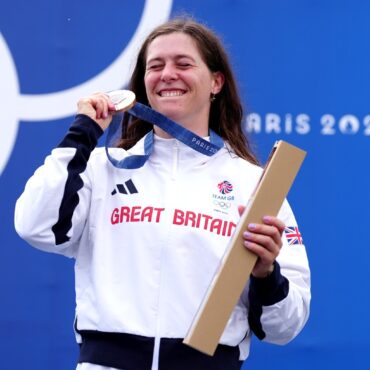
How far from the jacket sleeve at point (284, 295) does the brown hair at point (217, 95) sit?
23 cm

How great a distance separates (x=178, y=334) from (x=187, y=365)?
7cm

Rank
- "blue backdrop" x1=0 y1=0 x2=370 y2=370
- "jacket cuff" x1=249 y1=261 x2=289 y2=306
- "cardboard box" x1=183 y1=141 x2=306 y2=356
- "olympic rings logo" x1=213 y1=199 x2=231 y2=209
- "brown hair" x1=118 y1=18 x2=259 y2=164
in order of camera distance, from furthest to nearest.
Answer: "blue backdrop" x1=0 y1=0 x2=370 y2=370
"brown hair" x1=118 y1=18 x2=259 y2=164
"olympic rings logo" x1=213 y1=199 x2=231 y2=209
"jacket cuff" x1=249 y1=261 x2=289 y2=306
"cardboard box" x1=183 y1=141 x2=306 y2=356

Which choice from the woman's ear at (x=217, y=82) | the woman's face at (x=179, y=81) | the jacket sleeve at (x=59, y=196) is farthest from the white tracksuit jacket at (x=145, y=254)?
the woman's ear at (x=217, y=82)

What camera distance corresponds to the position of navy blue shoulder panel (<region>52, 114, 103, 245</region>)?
1540 mm

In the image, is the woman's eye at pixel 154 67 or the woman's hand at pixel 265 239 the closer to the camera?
the woman's hand at pixel 265 239

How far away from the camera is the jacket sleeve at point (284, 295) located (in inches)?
60.4

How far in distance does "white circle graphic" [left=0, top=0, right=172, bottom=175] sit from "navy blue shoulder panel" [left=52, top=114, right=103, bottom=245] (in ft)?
3.09

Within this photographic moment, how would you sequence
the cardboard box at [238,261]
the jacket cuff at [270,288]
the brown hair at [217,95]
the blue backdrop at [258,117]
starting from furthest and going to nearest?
the blue backdrop at [258,117]
the brown hair at [217,95]
the jacket cuff at [270,288]
the cardboard box at [238,261]

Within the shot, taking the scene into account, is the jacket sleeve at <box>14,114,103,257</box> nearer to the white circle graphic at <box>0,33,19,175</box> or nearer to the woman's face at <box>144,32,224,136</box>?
the woman's face at <box>144,32,224,136</box>

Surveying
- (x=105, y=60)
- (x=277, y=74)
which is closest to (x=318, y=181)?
(x=277, y=74)

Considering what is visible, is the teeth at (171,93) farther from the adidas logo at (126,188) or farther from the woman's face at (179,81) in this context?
the adidas logo at (126,188)

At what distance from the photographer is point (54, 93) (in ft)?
8.27

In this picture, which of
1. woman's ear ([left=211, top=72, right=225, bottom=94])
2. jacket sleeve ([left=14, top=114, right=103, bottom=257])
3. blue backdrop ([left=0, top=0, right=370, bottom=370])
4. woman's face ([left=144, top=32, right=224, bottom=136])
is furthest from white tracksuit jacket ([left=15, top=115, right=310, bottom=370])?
blue backdrop ([left=0, top=0, right=370, bottom=370])

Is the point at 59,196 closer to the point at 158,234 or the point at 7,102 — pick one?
the point at 158,234
